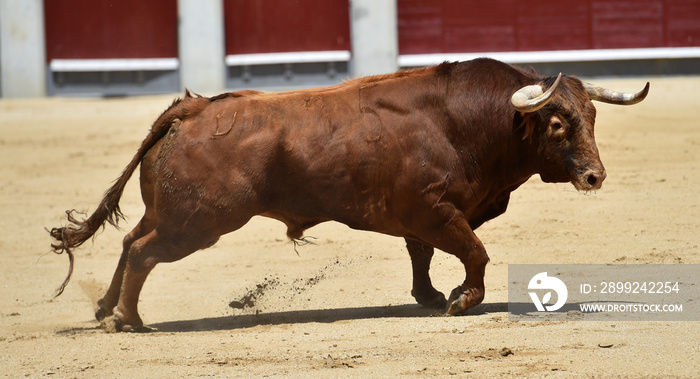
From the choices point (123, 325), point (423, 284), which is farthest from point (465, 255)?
point (123, 325)

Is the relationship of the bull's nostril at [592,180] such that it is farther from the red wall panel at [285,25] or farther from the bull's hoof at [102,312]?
the red wall panel at [285,25]

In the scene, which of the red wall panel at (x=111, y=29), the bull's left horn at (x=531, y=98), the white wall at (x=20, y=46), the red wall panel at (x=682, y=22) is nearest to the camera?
the bull's left horn at (x=531, y=98)

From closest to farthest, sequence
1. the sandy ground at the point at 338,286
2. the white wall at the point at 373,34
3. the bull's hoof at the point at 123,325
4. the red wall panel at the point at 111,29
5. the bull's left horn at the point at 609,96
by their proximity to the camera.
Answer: the sandy ground at the point at 338,286, the bull's hoof at the point at 123,325, the bull's left horn at the point at 609,96, the white wall at the point at 373,34, the red wall panel at the point at 111,29

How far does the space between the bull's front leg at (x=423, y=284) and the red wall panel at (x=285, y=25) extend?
9224 millimetres

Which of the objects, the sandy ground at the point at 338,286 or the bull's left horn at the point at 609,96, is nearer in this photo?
the sandy ground at the point at 338,286

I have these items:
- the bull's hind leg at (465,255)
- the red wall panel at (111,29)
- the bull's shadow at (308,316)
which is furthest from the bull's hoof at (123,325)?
the red wall panel at (111,29)

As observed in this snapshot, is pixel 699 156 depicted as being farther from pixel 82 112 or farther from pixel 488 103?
pixel 82 112

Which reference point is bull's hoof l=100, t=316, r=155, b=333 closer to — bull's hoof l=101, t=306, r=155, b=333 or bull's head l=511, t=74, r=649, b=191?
bull's hoof l=101, t=306, r=155, b=333

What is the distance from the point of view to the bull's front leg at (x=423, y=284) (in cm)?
562

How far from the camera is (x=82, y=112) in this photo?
13047 mm

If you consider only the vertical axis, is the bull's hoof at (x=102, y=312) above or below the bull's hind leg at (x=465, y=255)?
below

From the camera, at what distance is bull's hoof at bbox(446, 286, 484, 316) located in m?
5.28

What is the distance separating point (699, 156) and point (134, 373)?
265 inches

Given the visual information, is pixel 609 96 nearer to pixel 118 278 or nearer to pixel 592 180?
pixel 592 180
